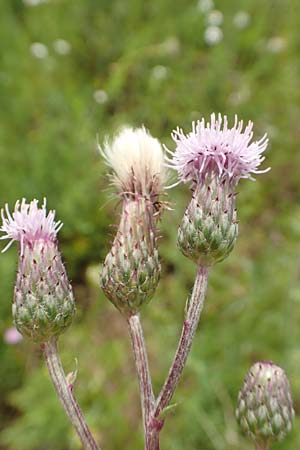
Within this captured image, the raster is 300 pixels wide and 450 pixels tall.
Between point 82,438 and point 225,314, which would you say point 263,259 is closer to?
point 225,314

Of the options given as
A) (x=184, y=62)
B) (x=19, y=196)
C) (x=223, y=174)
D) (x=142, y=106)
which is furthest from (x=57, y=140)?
(x=223, y=174)

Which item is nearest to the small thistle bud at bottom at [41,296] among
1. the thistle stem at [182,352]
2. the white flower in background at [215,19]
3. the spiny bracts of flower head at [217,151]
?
the thistle stem at [182,352]

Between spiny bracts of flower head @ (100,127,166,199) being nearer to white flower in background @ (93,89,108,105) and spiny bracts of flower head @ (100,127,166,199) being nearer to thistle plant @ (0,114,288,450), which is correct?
thistle plant @ (0,114,288,450)

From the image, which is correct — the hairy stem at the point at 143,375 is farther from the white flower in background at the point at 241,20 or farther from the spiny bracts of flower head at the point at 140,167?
the white flower in background at the point at 241,20

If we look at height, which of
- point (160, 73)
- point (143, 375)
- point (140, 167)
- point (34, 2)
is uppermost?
point (34, 2)

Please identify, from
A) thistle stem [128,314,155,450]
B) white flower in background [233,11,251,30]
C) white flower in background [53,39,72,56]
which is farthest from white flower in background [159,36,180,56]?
thistle stem [128,314,155,450]

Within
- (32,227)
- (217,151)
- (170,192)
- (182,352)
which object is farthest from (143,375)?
(170,192)

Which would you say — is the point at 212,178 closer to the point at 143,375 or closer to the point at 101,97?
the point at 143,375
